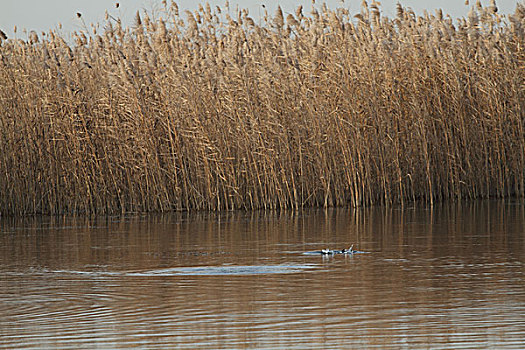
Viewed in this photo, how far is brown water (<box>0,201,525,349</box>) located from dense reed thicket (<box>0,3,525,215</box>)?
186 centimetres

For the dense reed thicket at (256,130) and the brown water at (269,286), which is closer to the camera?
the brown water at (269,286)

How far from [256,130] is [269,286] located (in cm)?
555

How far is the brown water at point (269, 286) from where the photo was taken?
132 inches

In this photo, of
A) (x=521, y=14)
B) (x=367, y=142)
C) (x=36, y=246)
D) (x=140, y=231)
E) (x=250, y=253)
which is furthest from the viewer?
(x=521, y=14)

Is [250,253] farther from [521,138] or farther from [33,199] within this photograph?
[521,138]

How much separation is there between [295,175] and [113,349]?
7301 mm

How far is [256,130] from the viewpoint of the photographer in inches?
397

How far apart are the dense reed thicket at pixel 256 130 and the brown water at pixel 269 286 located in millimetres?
1864

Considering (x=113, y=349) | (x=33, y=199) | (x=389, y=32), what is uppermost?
(x=389, y=32)

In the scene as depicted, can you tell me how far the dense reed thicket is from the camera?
33.5ft

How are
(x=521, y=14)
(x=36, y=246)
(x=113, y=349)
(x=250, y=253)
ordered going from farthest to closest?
(x=521, y=14), (x=36, y=246), (x=250, y=253), (x=113, y=349)

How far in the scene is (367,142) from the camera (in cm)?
1037

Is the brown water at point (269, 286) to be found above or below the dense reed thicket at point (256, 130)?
below

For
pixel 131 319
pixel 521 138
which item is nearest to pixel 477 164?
pixel 521 138
